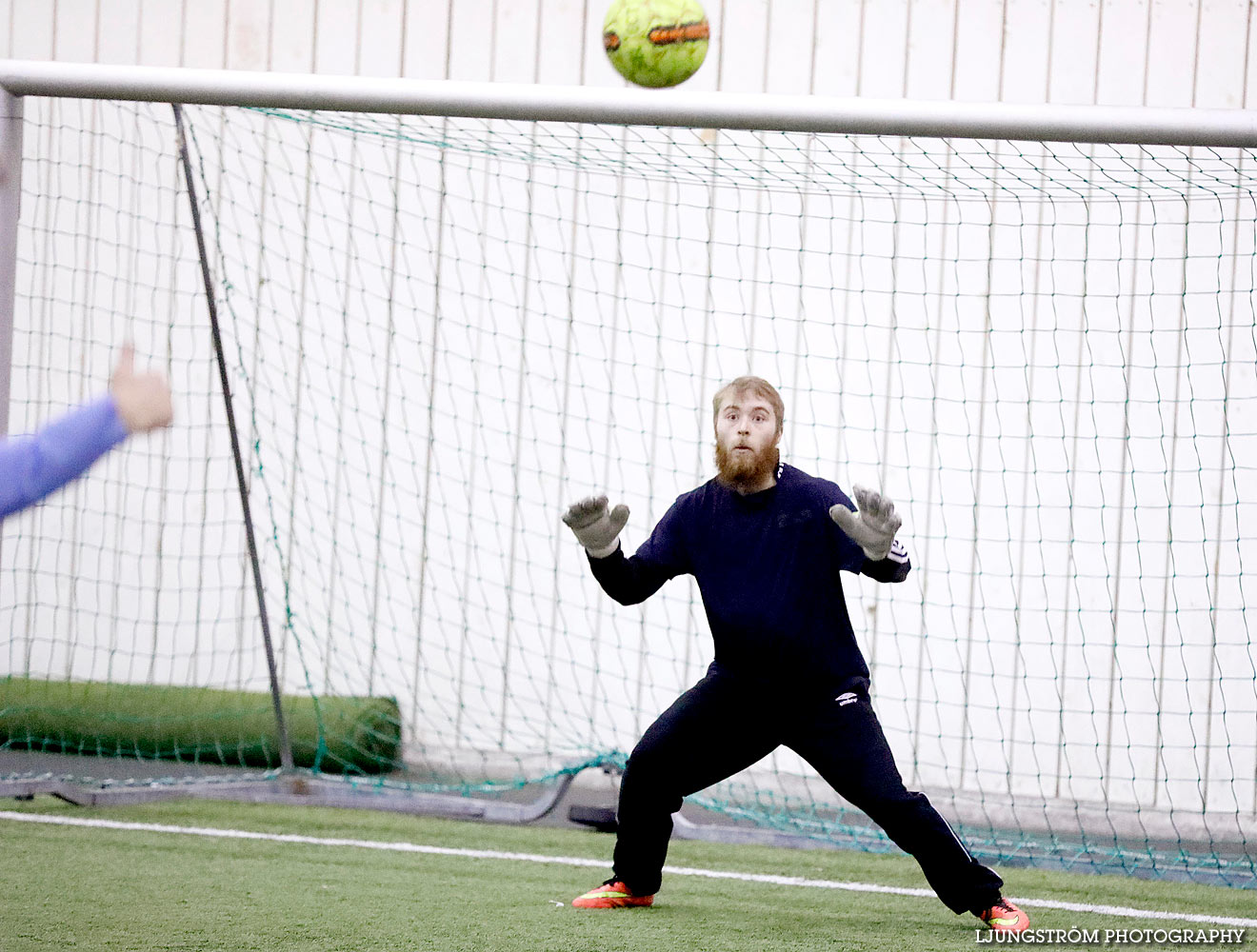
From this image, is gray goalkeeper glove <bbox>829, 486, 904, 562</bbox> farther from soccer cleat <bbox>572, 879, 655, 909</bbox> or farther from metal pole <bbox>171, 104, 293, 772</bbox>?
metal pole <bbox>171, 104, 293, 772</bbox>

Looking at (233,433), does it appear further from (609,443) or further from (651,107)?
(651,107)

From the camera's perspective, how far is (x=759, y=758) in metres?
4.22

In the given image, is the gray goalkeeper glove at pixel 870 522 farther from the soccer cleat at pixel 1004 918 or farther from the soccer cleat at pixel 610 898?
the soccer cleat at pixel 610 898

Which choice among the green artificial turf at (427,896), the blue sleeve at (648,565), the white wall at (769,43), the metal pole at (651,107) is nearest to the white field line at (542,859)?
the green artificial turf at (427,896)

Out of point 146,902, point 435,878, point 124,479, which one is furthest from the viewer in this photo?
point 124,479

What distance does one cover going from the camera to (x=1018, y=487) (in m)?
6.68

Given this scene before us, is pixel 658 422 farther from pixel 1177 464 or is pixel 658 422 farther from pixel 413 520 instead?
pixel 1177 464

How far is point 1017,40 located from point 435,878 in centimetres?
477

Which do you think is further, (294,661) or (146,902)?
(294,661)

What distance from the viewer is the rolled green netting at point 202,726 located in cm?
679

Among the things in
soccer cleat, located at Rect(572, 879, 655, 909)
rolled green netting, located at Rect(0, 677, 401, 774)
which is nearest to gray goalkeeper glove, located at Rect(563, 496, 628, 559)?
soccer cleat, located at Rect(572, 879, 655, 909)

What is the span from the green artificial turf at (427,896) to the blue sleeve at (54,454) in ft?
4.91

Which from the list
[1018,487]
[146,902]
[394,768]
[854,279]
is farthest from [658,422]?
[146,902]

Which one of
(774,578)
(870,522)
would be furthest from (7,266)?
(870,522)
